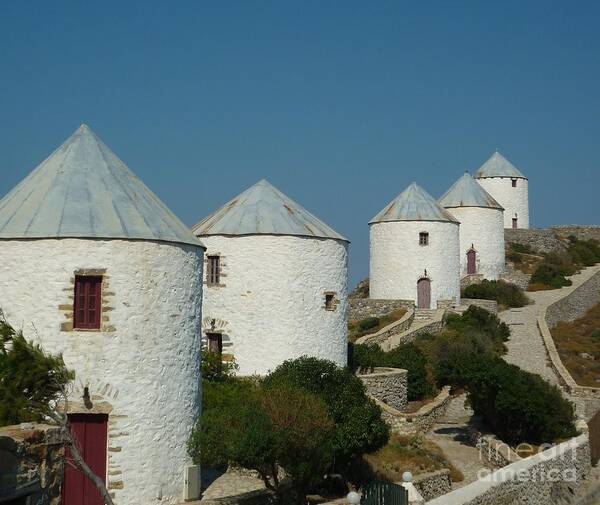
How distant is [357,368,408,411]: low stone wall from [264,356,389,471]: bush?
3.87 metres

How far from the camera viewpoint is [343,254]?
2234 centimetres

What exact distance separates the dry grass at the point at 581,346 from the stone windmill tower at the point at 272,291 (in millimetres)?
10922

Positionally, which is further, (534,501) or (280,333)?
(280,333)

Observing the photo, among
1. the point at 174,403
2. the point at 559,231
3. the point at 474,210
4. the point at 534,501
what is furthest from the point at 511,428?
the point at 559,231

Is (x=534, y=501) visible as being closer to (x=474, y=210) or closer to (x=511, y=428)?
(x=511, y=428)

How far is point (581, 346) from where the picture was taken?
109 feet

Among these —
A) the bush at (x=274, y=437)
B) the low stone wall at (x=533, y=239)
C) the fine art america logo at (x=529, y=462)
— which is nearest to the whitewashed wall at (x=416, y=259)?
the low stone wall at (x=533, y=239)

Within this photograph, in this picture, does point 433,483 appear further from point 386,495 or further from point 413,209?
point 413,209

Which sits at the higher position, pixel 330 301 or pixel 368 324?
pixel 330 301

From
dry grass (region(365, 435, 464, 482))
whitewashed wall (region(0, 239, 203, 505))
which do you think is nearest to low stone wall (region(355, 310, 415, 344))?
dry grass (region(365, 435, 464, 482))

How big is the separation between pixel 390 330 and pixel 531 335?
20.6 feet

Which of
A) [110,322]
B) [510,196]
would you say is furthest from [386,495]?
[510,196]

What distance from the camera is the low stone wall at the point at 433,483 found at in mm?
17156

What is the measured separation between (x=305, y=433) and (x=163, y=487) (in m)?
2.54
